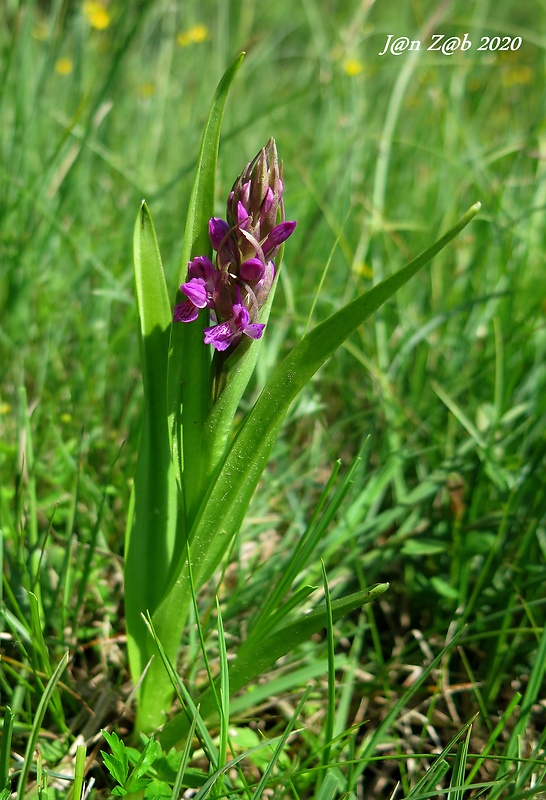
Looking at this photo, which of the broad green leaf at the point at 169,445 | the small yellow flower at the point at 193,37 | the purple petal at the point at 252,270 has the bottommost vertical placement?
the broad green leaf at the point at 169,445

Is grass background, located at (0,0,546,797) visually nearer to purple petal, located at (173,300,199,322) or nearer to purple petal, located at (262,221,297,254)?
purple petal, located at (262,221,297,254)

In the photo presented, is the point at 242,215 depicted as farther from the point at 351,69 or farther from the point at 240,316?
the point at 351,69

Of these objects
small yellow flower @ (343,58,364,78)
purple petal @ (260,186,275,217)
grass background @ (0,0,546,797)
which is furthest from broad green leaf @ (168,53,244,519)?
small yellow flower @ (343,58,364,78)

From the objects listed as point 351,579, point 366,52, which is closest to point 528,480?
point 351,579

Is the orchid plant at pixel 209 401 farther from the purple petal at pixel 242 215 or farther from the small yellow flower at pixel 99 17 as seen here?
the small yellow flower at pixel 99 17

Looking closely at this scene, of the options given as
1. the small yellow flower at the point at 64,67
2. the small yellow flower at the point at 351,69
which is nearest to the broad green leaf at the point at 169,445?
the small yellow flower at the point at 351,69

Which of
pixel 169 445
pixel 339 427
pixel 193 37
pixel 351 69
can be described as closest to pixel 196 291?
pixel 169 445
